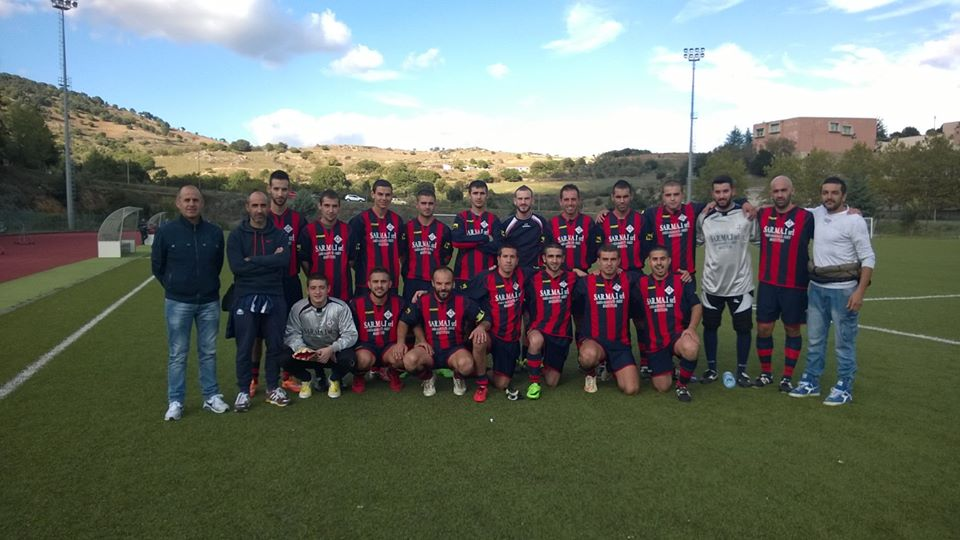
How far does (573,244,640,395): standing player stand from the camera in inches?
206

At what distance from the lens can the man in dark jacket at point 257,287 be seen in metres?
4.70

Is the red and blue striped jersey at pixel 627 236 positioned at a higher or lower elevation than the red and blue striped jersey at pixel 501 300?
higher

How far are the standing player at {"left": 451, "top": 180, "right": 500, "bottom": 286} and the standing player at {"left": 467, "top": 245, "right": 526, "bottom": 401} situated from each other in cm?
55

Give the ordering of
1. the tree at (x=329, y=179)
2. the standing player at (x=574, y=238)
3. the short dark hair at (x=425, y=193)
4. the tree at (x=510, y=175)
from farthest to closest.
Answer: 1. the tree at (x=510, y=175)
2. the tree at (x=329, y=179)
3. the standing player at (x=574, y=238)
4. the short dark hair at (x=425, y=193)

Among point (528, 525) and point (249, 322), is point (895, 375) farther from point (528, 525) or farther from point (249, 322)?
point (249, 322)

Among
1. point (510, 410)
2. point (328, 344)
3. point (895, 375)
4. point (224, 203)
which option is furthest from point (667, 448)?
point (224, 203)

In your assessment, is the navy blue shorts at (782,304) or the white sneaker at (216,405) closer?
the white sneaker at (216,405)

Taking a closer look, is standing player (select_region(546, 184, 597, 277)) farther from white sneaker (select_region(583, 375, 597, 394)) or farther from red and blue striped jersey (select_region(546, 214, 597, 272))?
white sneaker (select_region(583, 375, 597, 394))

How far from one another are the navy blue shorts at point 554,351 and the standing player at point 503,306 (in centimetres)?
26

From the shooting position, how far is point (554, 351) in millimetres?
5402

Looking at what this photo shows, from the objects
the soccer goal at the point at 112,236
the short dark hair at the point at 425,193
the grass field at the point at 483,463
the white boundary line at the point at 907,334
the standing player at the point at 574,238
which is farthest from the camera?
the soccer goal at the point at 112,236

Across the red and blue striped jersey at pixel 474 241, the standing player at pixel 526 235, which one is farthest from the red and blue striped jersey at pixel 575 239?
the red and blue striped jersey at pixel 474 241

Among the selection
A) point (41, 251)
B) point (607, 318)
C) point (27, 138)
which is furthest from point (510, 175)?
point (607, 318)

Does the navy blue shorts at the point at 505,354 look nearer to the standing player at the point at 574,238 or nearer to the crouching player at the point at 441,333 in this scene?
the crouching player at the point at 441,333
